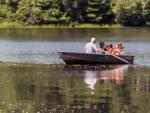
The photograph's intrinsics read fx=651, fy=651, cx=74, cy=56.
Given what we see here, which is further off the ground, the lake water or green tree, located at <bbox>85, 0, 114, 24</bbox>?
the lake water

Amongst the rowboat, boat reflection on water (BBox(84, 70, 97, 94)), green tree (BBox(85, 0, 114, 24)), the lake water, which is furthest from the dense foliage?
boat reflection on water (BBox(84, 70, 97, 94))

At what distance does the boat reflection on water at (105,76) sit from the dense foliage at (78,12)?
76355mm

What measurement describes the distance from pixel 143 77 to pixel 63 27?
3253 inches

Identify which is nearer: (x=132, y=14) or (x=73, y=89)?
(x=73, y=89)

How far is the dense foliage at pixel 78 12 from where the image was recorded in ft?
404

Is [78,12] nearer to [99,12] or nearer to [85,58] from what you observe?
[99,12]

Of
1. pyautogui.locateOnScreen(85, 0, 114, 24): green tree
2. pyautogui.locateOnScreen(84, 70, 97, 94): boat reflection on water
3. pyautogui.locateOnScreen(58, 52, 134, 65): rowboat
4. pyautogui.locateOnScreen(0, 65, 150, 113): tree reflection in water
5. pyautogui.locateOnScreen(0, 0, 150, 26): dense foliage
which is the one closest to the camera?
pyautogui.locateOnScreen(0, 65, 150, 113): tree reflection in water

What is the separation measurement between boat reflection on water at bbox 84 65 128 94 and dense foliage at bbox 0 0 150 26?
251ft

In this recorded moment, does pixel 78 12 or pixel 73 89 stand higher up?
pixel 73 89

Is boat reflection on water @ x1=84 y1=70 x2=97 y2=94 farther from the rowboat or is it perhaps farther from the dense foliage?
the dense foliage

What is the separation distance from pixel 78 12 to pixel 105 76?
85.9m

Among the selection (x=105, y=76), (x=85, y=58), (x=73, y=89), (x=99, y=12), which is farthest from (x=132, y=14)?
(x=73, y=89)

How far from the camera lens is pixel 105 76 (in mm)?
41125

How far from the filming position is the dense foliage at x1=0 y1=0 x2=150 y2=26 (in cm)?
12325
